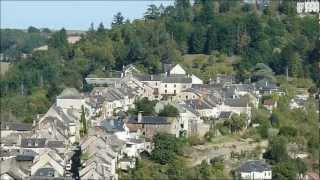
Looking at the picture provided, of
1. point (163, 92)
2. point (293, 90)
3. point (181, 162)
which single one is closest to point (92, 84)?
point (163, 92)

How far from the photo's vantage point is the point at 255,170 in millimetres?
26109

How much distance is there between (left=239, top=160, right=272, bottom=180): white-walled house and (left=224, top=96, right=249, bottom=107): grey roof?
338 centimetres

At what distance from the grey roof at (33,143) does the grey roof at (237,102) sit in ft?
19.3

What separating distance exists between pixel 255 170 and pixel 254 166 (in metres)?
0.16

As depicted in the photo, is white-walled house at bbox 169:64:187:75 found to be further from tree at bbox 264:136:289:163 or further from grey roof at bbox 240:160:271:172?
grey roof at bbox 240:160:271:172

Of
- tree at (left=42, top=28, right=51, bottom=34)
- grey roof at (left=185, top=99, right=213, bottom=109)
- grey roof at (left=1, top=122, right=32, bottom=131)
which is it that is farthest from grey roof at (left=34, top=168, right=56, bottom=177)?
tree at (left=42, top=28, right=51, bottom=34)

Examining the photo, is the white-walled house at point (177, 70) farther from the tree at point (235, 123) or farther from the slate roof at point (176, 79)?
the tree at point (235, 123)

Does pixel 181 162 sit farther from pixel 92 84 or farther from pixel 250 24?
pixel 250 24

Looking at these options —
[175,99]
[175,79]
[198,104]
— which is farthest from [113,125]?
[175,79]

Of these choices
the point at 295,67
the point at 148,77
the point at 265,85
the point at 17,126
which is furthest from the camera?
the point at 295,67

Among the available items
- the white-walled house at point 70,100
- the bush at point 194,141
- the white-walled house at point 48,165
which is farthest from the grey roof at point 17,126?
the bush at point 194,141

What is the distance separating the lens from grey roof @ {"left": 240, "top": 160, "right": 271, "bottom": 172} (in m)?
26.1

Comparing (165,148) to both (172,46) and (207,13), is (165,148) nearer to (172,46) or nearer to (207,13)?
(172,46)

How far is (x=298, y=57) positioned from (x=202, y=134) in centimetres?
952
